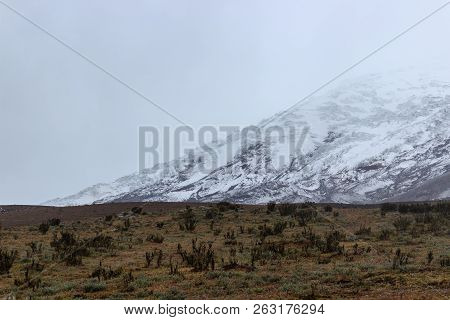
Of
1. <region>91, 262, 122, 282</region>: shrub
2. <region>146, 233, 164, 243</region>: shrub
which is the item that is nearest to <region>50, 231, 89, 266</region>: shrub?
<region>91, 262, 122, 282</region>: shrub

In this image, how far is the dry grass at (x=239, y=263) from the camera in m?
9.46

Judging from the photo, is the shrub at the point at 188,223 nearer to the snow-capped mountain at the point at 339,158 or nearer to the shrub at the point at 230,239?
the shrub at the point at 230,239

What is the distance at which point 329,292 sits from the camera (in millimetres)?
9023

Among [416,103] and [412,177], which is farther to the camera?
[416,103]

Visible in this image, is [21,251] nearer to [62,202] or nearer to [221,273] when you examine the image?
[221,273]

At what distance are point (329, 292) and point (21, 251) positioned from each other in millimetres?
12544

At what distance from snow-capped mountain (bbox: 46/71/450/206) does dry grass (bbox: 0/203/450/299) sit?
4953cm

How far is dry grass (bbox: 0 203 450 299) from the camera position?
9.46m

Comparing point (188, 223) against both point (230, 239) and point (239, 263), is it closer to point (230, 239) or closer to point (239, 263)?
point (230, 239)

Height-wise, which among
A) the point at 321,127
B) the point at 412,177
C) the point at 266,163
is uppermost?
the point at 321,127

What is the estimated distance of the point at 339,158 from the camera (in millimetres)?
100188

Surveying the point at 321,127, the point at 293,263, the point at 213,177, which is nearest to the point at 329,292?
the point at 293,263

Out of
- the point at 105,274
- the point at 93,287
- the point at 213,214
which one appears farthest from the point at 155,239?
the point at 93,287

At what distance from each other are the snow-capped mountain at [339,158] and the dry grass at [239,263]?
4953cm
